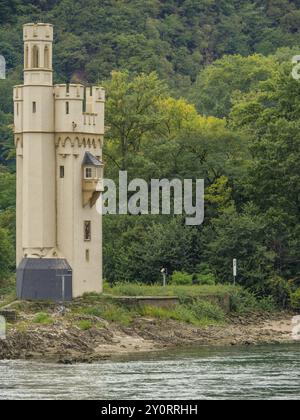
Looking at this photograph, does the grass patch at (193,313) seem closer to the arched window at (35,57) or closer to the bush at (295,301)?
the bush at (295,301)

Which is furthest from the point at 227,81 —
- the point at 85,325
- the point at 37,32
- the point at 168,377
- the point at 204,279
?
the point at 168,377

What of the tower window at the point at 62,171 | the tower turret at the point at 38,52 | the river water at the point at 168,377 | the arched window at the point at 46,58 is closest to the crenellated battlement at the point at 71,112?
the tower turret at the point at 38,52

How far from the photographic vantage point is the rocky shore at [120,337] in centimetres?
9638

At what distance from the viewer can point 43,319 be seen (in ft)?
327

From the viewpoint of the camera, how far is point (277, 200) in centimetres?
11662

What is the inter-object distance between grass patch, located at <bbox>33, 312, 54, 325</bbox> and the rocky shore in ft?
0.76

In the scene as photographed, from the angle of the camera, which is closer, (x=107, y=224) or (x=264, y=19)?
(x=107, y=224)

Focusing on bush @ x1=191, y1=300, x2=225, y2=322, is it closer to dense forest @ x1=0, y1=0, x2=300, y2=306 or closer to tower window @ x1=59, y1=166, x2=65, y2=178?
dense forest @ x1=0, y1=0, x2=300, y2=306

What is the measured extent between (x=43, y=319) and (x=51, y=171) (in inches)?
293
